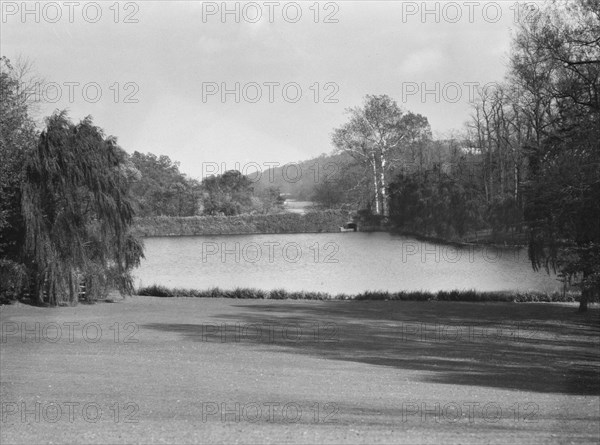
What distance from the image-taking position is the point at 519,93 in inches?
1012

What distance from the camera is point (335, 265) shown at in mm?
37656

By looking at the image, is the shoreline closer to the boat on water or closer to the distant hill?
the distant hill

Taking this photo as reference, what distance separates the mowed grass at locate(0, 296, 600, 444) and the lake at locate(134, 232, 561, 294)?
10906 mm

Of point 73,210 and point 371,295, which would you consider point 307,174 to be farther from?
point 73,210

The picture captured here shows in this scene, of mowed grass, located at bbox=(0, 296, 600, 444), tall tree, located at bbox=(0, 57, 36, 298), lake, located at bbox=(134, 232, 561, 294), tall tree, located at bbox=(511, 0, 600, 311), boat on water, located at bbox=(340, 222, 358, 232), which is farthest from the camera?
boat on water, located at bbox=(340, 222, 358, 232)

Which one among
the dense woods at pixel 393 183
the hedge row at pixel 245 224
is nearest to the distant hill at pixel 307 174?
the dense woods at pixel 393 183

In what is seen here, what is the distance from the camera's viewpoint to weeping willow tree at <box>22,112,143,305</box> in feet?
75.0

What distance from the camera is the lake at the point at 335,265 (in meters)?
32.1

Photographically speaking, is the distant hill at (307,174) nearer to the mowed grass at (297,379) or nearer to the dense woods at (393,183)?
the dense woods at (393,183)

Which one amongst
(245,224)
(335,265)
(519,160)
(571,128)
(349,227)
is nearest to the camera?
(571,128)

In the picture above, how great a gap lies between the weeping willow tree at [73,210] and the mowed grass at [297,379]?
90.0 inches

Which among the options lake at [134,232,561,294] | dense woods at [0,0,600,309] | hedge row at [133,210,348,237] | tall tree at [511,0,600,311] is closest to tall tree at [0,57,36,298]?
dense woods at [0,0,600,309]

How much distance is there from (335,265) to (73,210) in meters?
17.2

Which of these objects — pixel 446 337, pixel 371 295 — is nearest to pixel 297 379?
pixel 446 337
